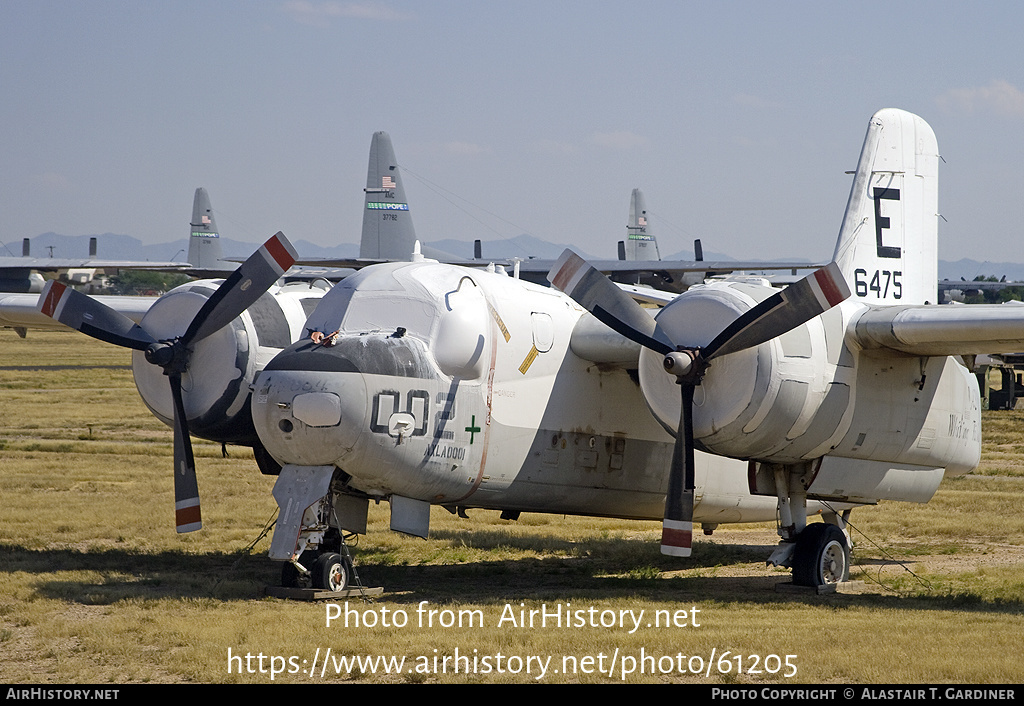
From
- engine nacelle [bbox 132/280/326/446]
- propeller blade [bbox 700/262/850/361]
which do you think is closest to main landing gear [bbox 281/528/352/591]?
engine nacelle [bbox 132/280/326/446]

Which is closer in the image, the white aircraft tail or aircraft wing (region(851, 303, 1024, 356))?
aircraft wing (region(851, 303, 1024, 356))

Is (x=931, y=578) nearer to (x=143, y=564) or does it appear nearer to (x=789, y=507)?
(x=789, y=507)

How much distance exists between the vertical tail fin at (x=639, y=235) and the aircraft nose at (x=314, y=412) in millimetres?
70606

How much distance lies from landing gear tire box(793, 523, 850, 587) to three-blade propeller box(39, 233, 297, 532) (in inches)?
272

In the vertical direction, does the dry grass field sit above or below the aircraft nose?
below

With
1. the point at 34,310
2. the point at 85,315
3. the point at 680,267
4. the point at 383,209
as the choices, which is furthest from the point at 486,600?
the point at 383,209

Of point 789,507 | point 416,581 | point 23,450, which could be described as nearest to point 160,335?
point 416,581

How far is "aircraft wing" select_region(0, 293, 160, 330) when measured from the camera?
17.2 m

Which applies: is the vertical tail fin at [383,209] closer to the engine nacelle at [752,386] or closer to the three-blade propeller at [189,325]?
the three-blade propeller at [189,325]

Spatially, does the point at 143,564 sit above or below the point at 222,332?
below

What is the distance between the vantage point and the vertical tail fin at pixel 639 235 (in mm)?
82000

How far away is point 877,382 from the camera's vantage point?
1373 cm

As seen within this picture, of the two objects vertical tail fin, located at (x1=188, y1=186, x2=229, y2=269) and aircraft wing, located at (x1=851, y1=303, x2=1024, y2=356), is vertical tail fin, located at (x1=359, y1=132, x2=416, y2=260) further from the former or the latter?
aircraft wing, located at (x1=851, y1=303, x2=1024, y2=356)

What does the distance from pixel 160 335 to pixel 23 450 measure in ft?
45.7
